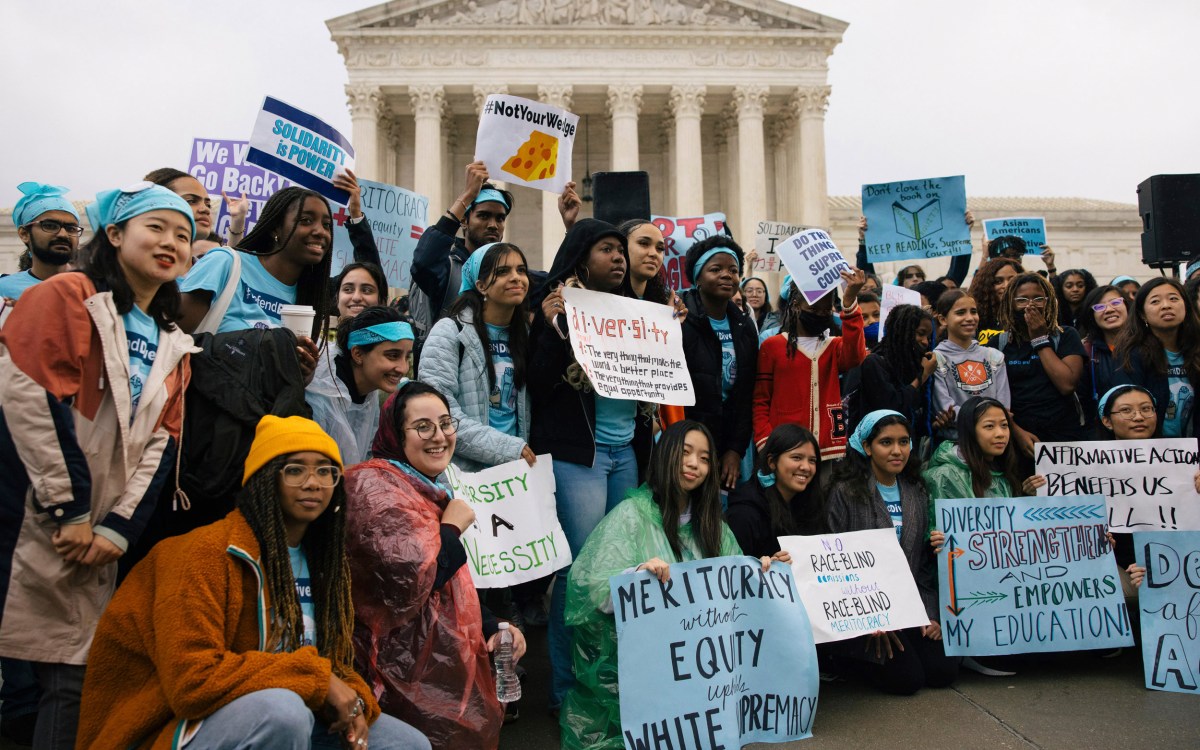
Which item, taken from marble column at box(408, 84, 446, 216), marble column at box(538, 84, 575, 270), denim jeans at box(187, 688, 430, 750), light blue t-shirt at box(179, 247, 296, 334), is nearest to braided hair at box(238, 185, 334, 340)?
light blue t-shirt at box(179, 247, 296, 334)

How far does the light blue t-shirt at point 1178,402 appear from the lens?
224 inches

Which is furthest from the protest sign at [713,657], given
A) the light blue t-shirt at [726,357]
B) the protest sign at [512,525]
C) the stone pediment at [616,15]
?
the stone pediment at [616,15]

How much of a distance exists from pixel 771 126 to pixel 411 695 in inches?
1450

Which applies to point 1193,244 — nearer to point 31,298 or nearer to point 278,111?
point 278,111

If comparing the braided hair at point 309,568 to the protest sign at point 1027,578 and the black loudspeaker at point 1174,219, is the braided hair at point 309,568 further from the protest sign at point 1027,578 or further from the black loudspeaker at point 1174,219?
the black loudspeaker at point 1174,219

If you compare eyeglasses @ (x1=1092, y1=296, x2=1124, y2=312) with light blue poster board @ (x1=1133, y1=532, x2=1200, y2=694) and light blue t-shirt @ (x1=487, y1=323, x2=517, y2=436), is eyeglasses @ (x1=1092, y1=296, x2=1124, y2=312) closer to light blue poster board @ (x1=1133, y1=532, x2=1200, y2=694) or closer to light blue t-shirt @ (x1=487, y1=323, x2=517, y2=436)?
light blue poster board @ (x1=1133, y1=532, x2=1200, y2=694)

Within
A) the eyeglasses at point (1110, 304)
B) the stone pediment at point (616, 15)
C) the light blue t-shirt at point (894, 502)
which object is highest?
the stone pediment at point (616, 15)

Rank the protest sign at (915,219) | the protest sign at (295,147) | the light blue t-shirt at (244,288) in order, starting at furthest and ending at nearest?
the protest sign at (915,219)
the protest sign at (295,147)
the light blue t-shirt at (244,288)

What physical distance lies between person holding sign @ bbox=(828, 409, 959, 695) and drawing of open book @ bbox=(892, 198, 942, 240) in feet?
14.9

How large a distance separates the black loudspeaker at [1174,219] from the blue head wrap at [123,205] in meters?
8.06

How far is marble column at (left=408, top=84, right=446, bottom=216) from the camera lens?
32.9 m

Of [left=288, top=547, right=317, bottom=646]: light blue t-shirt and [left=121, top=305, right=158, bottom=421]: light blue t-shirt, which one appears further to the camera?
[left=121, top=305, right=158, bottom=421]: light blue t-shirt

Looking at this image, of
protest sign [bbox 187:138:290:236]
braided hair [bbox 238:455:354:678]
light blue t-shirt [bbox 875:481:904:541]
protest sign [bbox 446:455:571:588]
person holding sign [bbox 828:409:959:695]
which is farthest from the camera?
protest sign [bbox 187:138:290:236]

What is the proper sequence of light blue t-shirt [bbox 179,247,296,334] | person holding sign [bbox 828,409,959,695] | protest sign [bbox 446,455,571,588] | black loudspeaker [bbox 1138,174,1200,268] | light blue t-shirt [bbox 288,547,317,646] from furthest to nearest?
black loudspeaker [bbox 1138,174,1200,268] < person holding sign [bbox 828,409,959,695] < protest sign [bbox 446,455,571,588] < light blue t-shirt [bbox 179,247,296,334] < light blue t-shirt [bbox 288,547,317,646]
